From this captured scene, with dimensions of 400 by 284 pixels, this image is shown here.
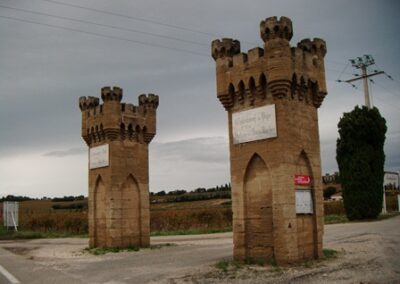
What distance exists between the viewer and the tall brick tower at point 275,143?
12758 millimetres

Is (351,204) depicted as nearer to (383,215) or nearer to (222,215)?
(383,215)

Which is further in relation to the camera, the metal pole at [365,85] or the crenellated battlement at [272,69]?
the metal pole at [365,85]

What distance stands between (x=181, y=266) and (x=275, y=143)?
4.67 metres

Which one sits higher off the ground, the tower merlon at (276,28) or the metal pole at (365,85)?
the metal pole at (365,85)

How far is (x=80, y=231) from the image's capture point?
37.9 m

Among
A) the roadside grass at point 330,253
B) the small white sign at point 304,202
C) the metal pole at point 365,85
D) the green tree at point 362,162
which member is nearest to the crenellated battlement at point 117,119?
the small white sign at point 304,202

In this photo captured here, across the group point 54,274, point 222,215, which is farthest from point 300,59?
point 222,215

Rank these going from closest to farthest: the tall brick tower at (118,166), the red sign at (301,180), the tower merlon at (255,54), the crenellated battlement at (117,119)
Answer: the red sign at (301,180) → the tower merlon at (255,54) → the tall brick tower at (118,166) → the crenellated battlement at (117,119)

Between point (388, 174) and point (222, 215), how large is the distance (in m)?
14.3

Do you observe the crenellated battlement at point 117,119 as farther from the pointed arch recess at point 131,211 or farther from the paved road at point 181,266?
the paved road at point 181,266

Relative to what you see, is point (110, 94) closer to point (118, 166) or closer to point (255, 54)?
point (118, 166)

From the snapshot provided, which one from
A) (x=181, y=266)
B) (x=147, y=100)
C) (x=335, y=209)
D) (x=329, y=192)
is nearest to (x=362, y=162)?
(x=335, y=209)

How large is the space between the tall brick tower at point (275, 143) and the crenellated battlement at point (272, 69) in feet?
0.09

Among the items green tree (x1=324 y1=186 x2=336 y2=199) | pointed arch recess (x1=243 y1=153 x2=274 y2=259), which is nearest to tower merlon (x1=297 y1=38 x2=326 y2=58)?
pointed arch recess (x1=243 y1=153 x2=274 y2=259)
